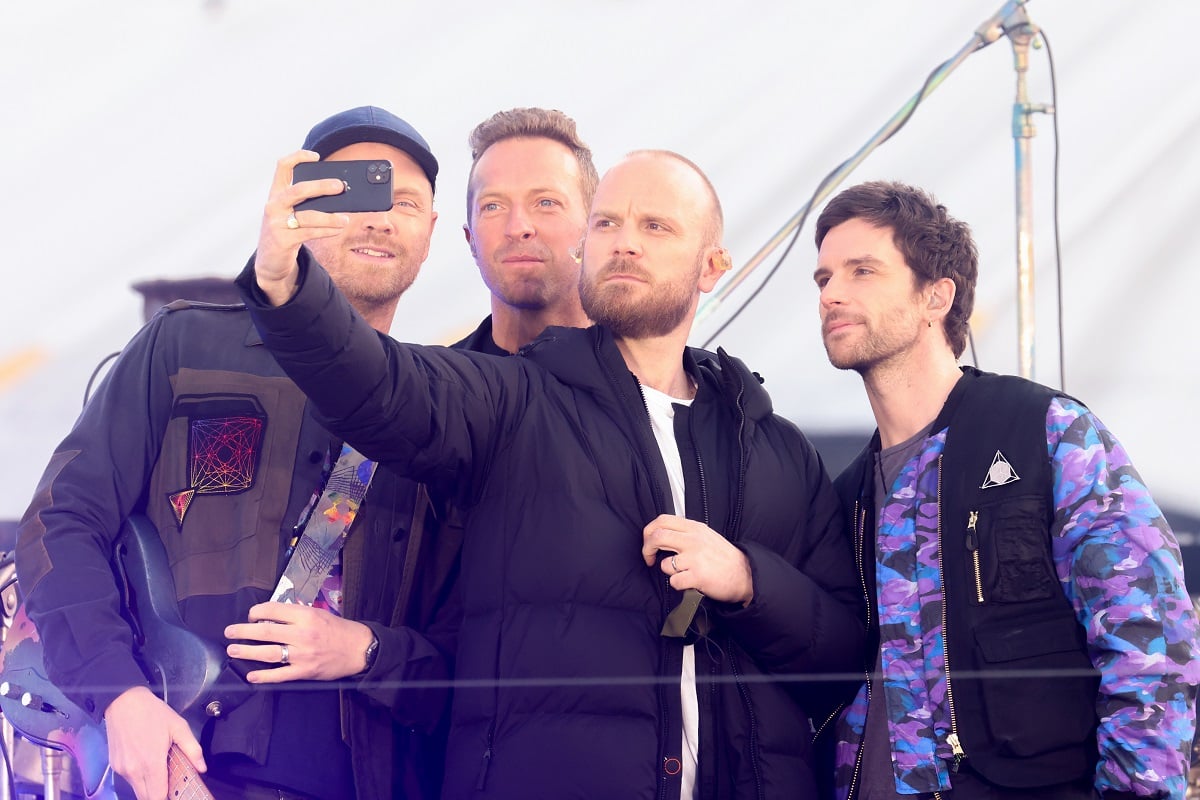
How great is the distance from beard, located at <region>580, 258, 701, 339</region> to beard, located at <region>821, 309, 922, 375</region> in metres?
0.35

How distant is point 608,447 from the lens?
1.84 m

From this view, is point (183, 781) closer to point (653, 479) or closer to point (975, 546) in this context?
point (653, 479)

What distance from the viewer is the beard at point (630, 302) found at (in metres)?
2.02

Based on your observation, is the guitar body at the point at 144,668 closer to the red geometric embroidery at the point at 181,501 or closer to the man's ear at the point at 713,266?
the red geometric embroidery at the point at 181,501

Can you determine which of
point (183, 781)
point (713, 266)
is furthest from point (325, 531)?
point (713, 266)

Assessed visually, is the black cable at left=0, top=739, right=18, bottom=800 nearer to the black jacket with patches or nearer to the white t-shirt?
the black jacket with patches

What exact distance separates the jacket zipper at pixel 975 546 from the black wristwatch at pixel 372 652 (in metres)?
0.92

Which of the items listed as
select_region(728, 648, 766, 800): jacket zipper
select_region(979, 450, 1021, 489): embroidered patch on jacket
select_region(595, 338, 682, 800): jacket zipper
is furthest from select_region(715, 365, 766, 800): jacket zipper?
select_region(979, 450, 1021, 489): embroidered patch on jacket

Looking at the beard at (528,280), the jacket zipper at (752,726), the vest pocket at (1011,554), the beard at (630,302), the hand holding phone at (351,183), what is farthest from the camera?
the beard at (528,280)

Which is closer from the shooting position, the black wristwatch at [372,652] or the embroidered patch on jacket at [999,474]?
the black wristwatch at [372,652]

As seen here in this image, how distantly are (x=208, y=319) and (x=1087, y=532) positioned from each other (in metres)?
1.47

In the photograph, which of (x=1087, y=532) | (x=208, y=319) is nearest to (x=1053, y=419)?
(x=1087, y=532)

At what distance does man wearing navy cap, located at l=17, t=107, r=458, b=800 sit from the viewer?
1.69 m

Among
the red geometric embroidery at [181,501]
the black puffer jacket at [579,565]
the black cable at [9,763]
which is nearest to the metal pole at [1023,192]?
the black puffer jacket at [579,565]
